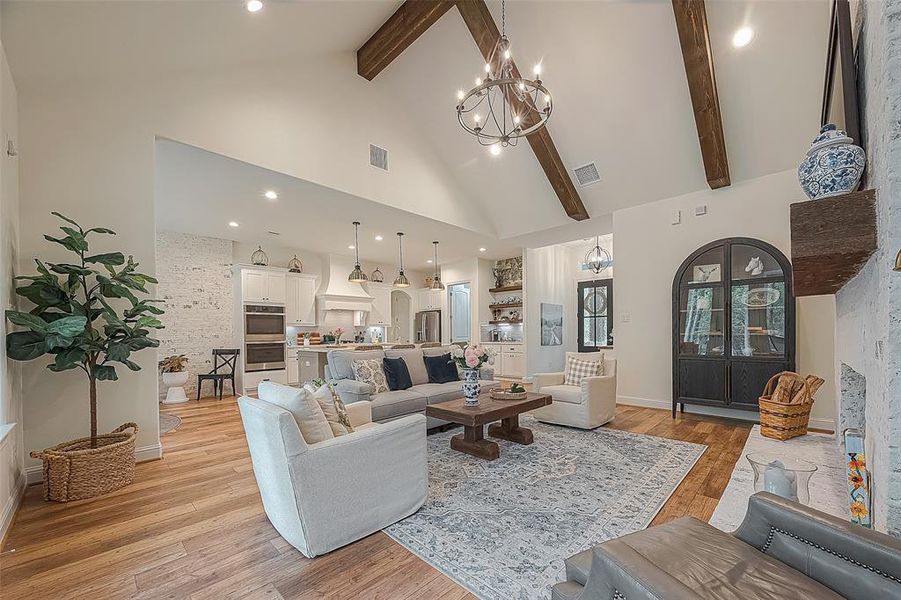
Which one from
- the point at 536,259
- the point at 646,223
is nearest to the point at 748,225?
the point at 646,223

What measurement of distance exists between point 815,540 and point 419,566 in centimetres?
160

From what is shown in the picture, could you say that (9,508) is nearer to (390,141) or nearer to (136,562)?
(136,562)

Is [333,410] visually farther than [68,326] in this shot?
No

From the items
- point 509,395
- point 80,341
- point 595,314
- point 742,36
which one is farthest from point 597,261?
point 80,341

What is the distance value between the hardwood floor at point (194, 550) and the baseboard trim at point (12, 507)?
1.5 inches

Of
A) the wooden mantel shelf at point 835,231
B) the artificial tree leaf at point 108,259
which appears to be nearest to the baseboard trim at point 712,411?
the wooden mantel shelf at point 835,231

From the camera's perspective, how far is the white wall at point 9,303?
7.83ft

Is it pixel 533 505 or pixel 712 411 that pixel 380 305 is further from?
pixel 533 505

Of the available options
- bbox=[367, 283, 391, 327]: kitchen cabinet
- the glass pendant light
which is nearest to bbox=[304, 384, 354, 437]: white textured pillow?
the glass pendant light

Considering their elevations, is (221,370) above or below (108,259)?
below

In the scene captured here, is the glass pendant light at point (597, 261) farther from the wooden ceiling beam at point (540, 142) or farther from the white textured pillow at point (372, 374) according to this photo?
the white textured pillow at point (372, 374)

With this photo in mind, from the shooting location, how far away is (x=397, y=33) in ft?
14.5

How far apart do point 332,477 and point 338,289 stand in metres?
6.86

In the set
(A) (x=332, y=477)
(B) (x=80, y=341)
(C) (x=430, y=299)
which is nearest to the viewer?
(A) (x=332, y=477)
